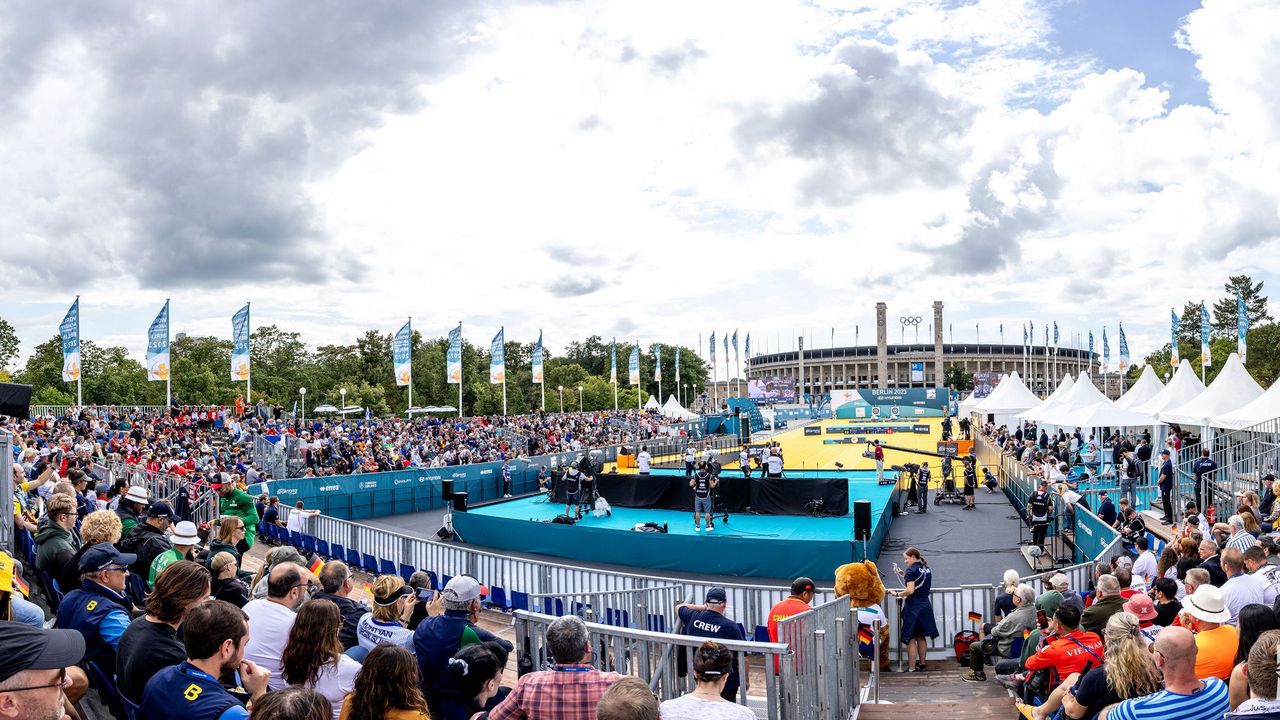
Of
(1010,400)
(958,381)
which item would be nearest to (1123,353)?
(1010,400)

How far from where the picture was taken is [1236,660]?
550 cm

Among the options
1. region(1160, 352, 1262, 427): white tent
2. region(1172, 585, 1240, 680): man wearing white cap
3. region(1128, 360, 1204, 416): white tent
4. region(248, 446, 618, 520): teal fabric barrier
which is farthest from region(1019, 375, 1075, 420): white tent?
region(1172, 585, 1240, 680): man wearing white cap

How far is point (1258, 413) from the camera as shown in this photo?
1800cm

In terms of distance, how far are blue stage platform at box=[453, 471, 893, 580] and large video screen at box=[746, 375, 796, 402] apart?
7956 cm

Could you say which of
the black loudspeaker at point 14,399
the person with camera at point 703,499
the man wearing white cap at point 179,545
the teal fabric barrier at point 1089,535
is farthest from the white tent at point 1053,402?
the black loudspeaker at point 14,399

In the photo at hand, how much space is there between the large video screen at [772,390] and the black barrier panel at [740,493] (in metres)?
79.0

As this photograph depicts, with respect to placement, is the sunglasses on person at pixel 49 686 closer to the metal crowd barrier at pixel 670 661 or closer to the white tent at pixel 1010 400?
the metal crowd barrier at pixel 670 661

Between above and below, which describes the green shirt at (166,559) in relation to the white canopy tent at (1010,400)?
below

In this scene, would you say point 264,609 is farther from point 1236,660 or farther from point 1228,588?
point 1228,588

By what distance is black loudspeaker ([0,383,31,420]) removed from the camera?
1317 centimetres

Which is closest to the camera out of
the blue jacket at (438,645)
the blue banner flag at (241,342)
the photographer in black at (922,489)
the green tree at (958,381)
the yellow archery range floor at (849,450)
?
the blue jacket at (438,645)

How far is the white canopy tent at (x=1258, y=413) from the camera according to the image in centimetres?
1759

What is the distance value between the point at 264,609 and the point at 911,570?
7975 mm

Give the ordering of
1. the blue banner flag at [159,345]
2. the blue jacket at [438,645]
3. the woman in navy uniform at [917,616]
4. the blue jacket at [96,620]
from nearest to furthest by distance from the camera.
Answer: the blue jacket at [438,645] → the blue jacket at [96,620] → the woman in navy uniform at [917,616] → the blue banner flag at [159,345]
